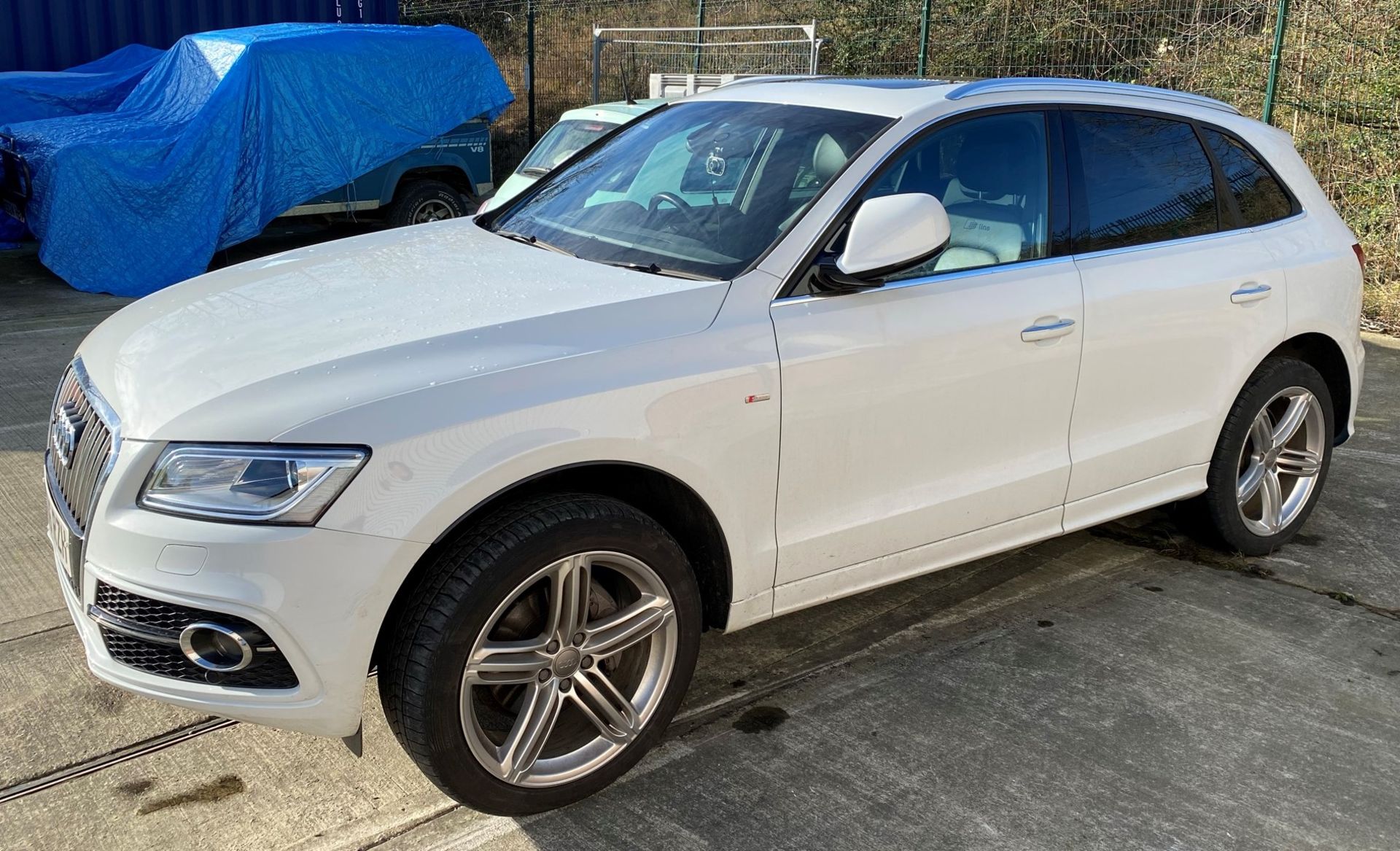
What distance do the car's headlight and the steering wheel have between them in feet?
4.68

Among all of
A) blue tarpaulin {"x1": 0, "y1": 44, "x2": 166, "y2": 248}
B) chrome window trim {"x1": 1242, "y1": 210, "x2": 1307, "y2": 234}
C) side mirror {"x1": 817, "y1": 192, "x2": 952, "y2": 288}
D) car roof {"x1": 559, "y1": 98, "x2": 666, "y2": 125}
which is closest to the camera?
side mirror {"x1": 817, "y1": 192, "x2": 952, "y2": 288}

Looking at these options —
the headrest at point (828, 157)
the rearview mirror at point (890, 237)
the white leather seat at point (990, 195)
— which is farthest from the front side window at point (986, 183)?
the rearview mirror at point (890, 237)

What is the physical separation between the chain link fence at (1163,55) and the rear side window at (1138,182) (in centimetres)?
564

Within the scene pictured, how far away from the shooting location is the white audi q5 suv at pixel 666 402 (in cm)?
254

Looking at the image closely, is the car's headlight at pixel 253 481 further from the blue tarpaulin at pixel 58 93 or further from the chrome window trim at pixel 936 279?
the blue tarpaulin at pixel 58 93

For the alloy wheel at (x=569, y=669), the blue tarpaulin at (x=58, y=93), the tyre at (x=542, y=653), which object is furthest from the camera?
the blue tarpaulin at (x=58, y=93)

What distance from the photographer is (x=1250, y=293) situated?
13.9ft

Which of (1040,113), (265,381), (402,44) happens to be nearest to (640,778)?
(265,381)

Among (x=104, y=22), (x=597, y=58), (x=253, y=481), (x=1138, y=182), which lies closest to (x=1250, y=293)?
(x=1138, y=182)

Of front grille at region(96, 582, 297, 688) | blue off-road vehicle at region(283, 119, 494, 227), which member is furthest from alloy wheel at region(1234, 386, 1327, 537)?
blue off-road vehicle at region(283, 119, 494, 227)

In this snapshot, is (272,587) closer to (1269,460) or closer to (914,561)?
(914,561)

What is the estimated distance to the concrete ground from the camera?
2916 mm

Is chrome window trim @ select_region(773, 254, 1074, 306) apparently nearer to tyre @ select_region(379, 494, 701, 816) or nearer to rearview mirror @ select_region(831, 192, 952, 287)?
rearview mirror @ select_region(831, 192, 952, 287)

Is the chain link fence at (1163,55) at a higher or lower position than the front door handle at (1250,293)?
higher
